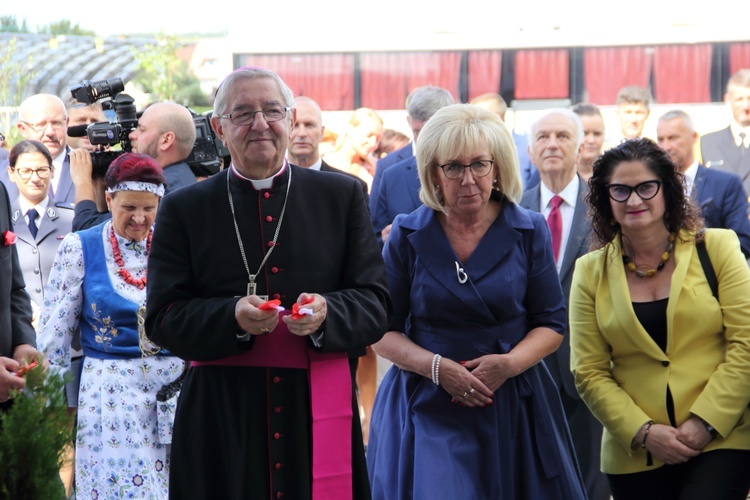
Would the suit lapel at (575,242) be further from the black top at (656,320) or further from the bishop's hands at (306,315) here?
the bishop's hands at (306,315)

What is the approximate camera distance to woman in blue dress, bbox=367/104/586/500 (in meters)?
4.61

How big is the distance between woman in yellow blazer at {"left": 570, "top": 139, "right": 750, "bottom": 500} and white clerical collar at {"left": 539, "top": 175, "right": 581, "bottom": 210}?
1.89m

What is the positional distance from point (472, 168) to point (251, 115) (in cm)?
112

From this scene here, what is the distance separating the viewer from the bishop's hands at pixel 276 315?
3.61m

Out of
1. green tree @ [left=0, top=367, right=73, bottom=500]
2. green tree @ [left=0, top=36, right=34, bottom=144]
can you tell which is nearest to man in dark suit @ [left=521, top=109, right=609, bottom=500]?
green tree @ [left=0, top=367, right=73, bottom=500]

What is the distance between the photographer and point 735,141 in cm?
1026

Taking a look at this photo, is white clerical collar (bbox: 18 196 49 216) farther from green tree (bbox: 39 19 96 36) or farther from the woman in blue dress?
green tree (bbox: 39 19 96 36)

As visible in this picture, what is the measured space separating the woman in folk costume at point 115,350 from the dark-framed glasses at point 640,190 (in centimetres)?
230

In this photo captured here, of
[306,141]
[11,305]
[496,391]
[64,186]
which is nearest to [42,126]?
[64,186]

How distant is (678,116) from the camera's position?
7.99m

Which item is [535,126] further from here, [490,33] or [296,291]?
[490,33]

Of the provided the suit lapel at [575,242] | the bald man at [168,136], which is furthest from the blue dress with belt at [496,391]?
the bald man at [168,136]

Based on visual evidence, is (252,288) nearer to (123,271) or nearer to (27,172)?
(123,271)

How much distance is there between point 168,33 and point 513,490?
3580cm
